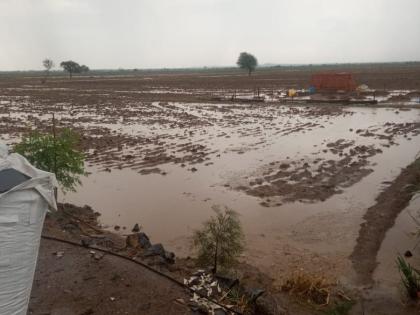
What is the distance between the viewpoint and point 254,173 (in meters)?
11.4

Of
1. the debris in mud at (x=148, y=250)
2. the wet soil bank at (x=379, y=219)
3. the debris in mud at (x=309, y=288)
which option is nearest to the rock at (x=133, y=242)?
the debris in mud at (x=148, y=250)

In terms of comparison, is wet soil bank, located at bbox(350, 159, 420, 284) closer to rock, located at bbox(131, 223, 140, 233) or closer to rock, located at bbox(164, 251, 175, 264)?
rock, located at bbox(164, 251, 175, 264)

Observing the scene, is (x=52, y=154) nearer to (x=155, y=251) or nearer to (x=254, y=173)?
(x=155, y=251)

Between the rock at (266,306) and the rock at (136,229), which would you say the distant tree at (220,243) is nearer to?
the rock at (266,306)

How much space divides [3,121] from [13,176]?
18.4m

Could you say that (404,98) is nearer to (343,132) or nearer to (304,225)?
(343,132)

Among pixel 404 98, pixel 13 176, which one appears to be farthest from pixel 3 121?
pixel 404 98

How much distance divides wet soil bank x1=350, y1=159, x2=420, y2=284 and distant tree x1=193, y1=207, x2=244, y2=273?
1869 millimetres

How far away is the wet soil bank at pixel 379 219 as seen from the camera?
659 centimetres

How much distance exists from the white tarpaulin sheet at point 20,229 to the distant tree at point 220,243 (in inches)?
109

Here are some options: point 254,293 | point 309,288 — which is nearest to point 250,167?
point 309,288

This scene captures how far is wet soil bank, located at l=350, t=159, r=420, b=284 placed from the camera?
6.59 metres

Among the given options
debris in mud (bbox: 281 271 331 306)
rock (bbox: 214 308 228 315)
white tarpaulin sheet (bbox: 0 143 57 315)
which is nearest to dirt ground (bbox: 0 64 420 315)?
debris in mud (bbox: 281 271 331 306)

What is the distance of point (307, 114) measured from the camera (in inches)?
900
